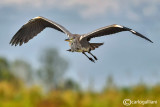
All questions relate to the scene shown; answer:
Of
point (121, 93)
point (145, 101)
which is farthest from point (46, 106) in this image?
point (145, 101)

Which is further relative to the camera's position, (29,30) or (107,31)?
(29,30)

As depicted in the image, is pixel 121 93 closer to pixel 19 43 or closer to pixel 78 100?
pixel 78 100

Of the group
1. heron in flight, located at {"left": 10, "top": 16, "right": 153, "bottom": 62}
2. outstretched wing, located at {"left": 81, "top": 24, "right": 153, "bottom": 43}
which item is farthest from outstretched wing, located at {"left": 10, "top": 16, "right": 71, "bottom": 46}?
outstretched wing, located at {"left": 81, "top": 24, "right": 153, "bottom": 43}

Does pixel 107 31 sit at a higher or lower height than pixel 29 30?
lower

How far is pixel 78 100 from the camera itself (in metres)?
11.0

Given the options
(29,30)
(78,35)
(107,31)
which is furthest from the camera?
(29,30)

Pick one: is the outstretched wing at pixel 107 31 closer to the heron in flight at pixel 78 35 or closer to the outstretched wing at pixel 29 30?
the heron in flight at pixel 78 35

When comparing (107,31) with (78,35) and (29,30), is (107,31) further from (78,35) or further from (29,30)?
(29,30)

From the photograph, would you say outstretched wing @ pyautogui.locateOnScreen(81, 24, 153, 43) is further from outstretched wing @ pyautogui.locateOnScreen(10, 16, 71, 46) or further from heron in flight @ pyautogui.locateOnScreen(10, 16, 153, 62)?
outstretched wing @ pyautogui.locateOnScreen(10, 16, 71, 46)

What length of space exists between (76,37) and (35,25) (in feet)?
6.37

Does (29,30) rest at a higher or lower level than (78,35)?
higher

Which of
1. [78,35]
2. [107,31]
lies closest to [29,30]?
[78,35]

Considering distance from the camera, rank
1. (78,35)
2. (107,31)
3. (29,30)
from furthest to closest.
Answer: (29,30) < (78,35) < (107,31)

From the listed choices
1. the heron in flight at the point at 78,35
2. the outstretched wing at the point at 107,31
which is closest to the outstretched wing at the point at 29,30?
the heron in flight at the point at 78,35
